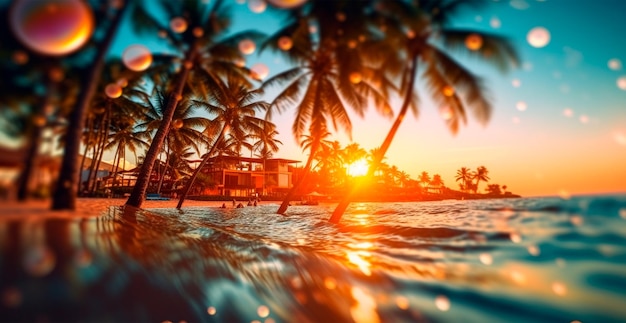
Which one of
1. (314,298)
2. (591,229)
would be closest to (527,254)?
(591,229)

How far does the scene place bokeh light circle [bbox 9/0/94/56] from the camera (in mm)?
952

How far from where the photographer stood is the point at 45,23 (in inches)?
39.0

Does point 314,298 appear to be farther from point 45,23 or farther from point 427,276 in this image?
point 45,23

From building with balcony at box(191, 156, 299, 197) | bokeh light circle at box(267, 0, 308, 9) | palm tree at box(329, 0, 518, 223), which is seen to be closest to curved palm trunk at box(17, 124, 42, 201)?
bokeh light circle at box(267, 0, 308, 9)

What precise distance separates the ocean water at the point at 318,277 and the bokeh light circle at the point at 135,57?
85cm

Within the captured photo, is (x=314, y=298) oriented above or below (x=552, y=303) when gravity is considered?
above

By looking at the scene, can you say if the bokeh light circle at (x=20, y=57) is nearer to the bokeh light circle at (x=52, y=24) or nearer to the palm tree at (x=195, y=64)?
the bokeh light circle at (x=52, y=24)

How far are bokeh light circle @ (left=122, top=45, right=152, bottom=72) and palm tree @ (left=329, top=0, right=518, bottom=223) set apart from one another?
274 centimetres

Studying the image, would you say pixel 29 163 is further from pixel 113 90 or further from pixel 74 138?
pixel 113 90

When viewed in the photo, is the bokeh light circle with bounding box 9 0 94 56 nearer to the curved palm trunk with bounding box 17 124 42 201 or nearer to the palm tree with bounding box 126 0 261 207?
the curved palm trunk with bounding box 17 124 42 201

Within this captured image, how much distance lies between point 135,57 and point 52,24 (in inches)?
19.9

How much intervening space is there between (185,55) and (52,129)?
6.42 metres

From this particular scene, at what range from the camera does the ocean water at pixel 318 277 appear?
0.84 meters

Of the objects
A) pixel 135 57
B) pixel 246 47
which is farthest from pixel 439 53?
pixel 135 57
